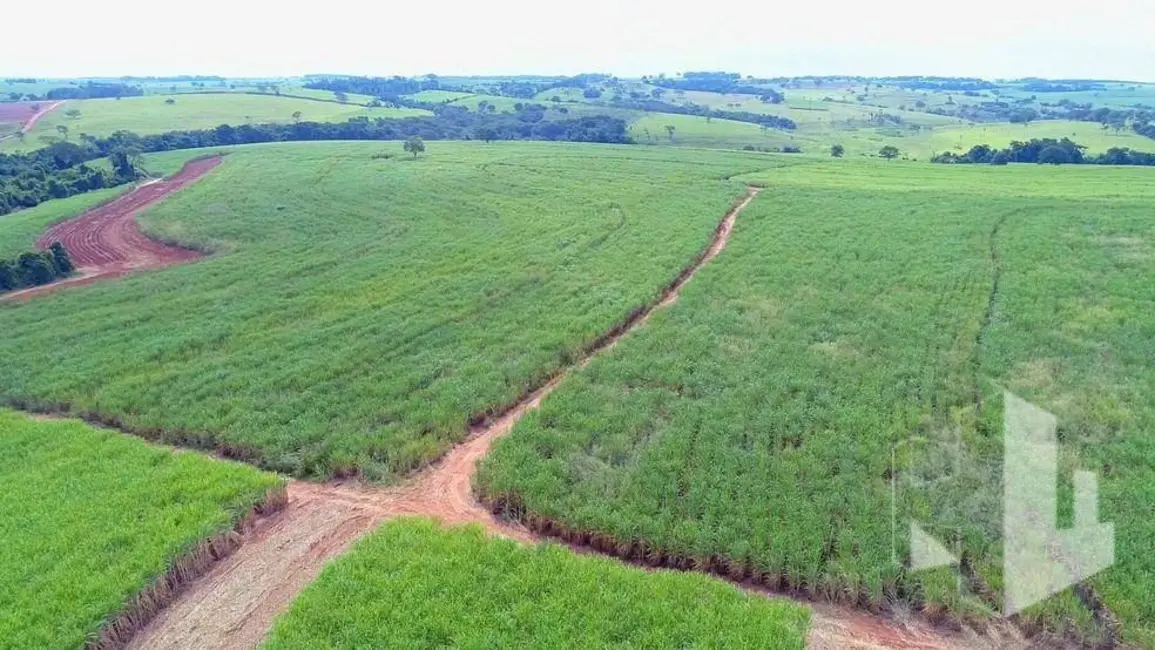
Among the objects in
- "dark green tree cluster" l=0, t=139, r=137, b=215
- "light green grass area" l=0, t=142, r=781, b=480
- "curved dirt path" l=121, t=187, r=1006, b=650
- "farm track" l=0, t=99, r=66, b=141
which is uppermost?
"farm track" l=0, t=99, r=66, b=141

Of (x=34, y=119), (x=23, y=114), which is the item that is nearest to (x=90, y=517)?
(x=34, y=119)

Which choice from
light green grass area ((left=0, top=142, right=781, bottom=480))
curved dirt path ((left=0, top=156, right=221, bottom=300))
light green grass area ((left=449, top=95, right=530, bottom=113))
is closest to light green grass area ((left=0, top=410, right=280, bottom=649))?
light green grass area ((left=0, top=142, right=781, bottom=480))

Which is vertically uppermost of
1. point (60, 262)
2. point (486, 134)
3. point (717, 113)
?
point (717, 113)

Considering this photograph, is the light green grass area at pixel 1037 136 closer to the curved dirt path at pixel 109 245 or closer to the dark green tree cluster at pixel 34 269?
the curved dirt path at pixel 109 245

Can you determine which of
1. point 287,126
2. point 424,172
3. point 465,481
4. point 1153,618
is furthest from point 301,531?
point 287,126

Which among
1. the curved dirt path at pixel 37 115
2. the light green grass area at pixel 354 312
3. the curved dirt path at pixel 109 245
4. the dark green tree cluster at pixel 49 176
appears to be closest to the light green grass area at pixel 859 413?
the light green grass area at pixel 354 312

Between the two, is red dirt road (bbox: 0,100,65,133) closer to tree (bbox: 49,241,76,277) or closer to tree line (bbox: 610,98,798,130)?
tree (bbox: 49,241,76,277)

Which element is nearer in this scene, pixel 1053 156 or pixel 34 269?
pixel 34 269

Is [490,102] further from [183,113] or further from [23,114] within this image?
[23,114]
